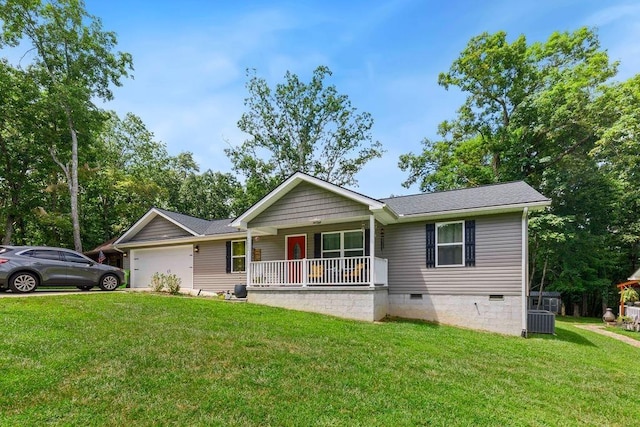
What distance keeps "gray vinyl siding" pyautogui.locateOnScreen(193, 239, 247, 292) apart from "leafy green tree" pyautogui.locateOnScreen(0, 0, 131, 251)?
9.15 meters

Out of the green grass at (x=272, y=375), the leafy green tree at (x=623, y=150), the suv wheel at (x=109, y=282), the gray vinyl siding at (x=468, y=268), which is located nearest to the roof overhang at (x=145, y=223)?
the suv wheel at (x=109, y=282)

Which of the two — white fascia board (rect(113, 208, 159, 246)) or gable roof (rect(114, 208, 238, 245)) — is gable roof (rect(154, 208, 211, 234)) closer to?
gable roof (rect(114, 208, 238, 245))

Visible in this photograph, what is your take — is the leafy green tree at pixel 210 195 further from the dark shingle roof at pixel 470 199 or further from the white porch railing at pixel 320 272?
the dark shingle roof at pixel 470 199

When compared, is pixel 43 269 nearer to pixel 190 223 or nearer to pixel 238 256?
pixel 190 223

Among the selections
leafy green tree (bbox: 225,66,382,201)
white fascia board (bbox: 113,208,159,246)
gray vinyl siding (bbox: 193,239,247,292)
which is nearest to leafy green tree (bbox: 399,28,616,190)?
leafy green tree (bbox: 225,66,382,201)

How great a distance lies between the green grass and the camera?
12.9 ft

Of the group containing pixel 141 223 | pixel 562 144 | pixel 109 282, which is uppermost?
pixel 562 144

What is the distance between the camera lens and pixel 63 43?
20.8m

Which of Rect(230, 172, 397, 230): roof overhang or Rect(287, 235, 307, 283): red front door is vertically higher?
Rect(230, 172, 397, 230): roof overhang

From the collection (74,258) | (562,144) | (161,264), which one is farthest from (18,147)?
(562,144)

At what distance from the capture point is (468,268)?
34.7 ft

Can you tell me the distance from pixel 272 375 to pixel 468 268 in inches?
300

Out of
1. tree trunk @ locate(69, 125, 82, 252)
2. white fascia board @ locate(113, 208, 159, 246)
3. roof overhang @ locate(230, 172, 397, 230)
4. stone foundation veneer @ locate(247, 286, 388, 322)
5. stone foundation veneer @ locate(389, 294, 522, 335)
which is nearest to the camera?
stone foundation veneer @ locate(389, 294, 522, 335)

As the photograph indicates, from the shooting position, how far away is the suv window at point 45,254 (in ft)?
36.5
